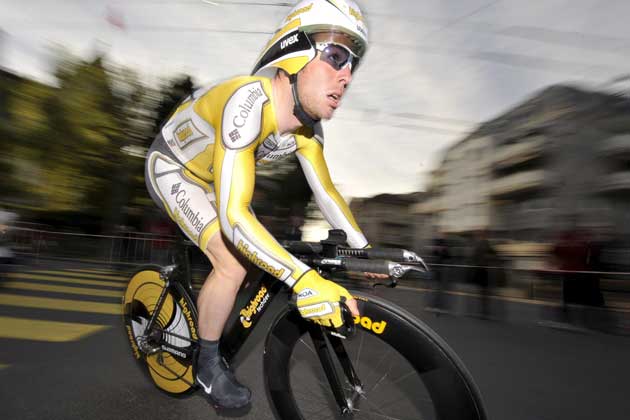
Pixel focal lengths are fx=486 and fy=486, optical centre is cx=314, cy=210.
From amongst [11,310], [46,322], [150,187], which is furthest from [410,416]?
[11,310]

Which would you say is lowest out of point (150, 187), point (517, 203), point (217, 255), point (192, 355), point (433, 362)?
point (192, 355)

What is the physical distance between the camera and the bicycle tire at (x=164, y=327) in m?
2.78

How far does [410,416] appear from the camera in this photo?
6.61 feet

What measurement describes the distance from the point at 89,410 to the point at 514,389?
3.11 meters

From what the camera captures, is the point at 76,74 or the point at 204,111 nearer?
the point at 204,111

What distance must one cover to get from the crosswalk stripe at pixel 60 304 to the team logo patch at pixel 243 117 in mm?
4524

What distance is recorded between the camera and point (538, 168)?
3803cm

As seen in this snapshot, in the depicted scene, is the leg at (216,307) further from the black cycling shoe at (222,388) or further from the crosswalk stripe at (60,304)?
the crosswalk stripe at (60,304)

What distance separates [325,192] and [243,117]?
74cm

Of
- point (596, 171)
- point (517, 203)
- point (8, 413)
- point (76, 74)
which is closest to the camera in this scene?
point (8, 413)

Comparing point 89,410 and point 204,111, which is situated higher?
point 204,111

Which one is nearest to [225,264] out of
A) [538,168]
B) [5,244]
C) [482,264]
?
[5,244]

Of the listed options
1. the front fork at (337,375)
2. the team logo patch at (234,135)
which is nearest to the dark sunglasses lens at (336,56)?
the team logo patch at (234,135)

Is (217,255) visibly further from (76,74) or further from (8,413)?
(76,74)
